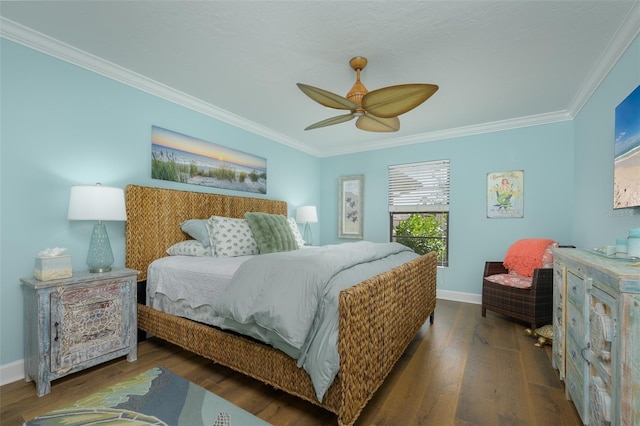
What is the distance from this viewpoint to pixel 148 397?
1.79 m

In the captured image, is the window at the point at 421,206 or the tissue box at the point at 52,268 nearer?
the tissue box at the point at 52,268

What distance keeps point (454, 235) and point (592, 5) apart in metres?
2.89

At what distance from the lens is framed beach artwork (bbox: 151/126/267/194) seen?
9.49ft

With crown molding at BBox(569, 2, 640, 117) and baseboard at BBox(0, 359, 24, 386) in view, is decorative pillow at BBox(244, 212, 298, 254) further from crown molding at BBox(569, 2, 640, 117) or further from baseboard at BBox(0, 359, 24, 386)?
crown molding at BBox(569, 2, 640, 117)

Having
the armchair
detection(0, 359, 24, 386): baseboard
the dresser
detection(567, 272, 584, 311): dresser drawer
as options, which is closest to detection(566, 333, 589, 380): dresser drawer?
the dresser

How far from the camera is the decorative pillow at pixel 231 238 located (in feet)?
8.82

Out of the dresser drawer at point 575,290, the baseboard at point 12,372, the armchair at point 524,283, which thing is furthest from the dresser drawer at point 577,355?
the baseboard at point 12,372

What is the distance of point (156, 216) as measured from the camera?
2.75 metres

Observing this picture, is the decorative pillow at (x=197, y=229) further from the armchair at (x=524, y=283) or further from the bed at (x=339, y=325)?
the armchair at (x=524, y=283)

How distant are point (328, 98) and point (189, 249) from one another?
6.25 feet

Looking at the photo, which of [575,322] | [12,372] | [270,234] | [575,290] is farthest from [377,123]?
[12,372]

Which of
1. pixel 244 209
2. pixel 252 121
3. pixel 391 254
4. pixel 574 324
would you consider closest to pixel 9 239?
pixel 244 209

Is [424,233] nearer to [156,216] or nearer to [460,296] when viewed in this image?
[460,296]

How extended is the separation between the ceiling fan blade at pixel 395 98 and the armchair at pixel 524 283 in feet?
7.40
